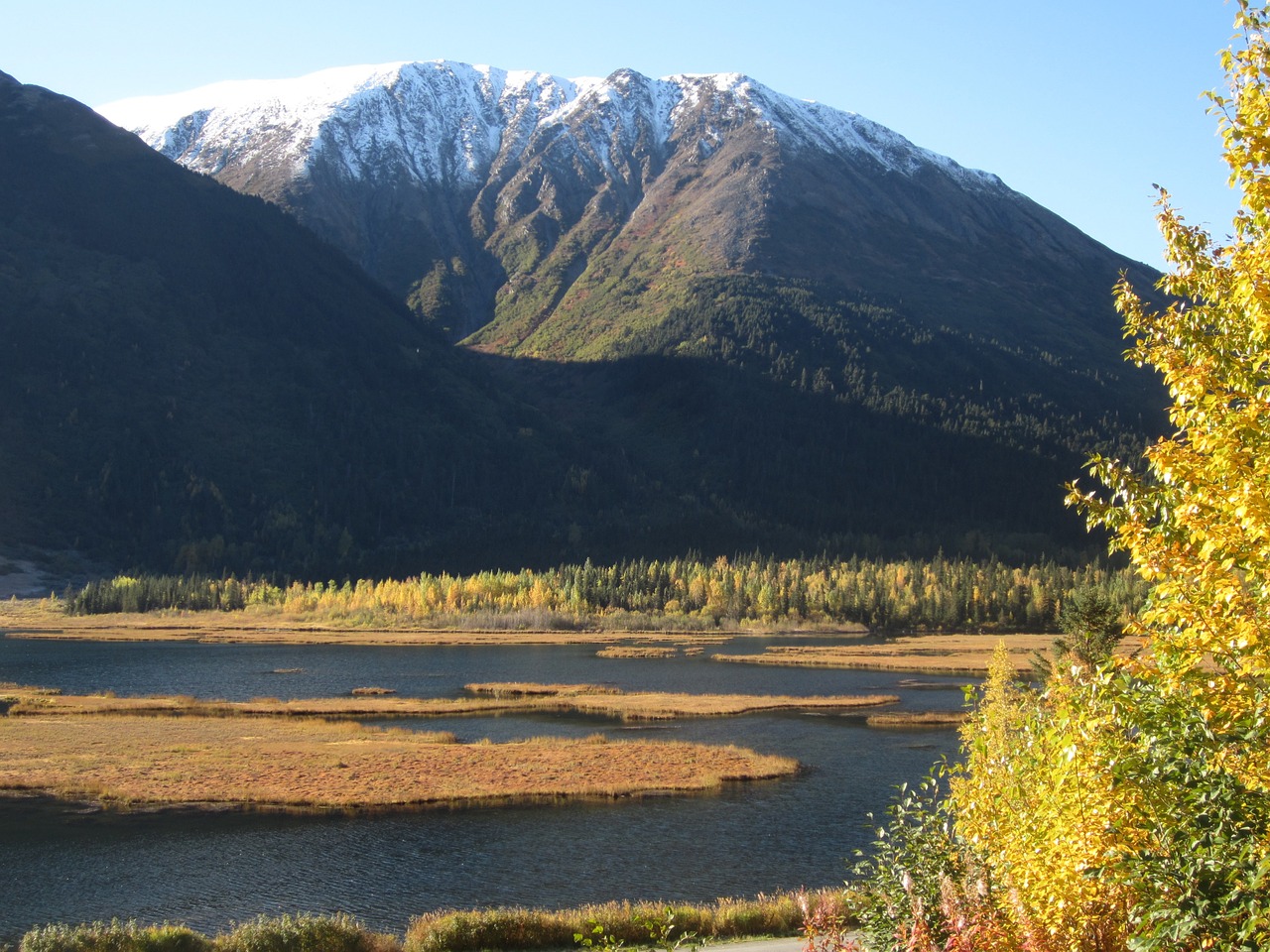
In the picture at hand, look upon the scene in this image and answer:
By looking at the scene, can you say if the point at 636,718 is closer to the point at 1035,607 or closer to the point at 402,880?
the point at 402,880

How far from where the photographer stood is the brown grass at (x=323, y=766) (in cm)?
5719

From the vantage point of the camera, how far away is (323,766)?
64.6 m

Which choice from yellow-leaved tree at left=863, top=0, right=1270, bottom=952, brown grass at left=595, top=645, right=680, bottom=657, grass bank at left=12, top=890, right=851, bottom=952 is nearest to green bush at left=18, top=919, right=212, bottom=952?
grass bank at left=12, top=890, right=851, bottom=952

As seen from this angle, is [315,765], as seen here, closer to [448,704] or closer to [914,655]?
[448,704]

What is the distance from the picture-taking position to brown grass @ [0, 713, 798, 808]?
2251 inches

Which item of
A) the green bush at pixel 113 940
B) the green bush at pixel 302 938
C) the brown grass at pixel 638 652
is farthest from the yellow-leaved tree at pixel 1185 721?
the brown grass at pixel 638 652

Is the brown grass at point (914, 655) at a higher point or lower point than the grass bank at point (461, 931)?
lower

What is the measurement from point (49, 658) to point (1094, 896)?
146m

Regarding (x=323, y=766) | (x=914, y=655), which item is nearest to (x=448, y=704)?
(x=323, y=766)

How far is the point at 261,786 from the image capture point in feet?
192

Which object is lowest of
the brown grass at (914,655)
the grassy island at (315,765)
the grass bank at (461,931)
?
the brown grass at (914,655)

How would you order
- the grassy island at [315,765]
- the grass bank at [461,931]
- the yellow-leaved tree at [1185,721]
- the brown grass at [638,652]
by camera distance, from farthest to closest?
1. the brown grass at [638,652]
2. the grassy island at [315,765]
3. the grass bank at [461,931]
4. the yellow-leaved tree at [1185,721]

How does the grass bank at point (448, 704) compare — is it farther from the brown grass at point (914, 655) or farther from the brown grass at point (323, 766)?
the brown grass at point (914, 655)

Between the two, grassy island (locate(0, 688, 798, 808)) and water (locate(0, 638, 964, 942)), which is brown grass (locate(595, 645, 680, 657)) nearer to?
grassy island (locate(0, 688, 798, 808))
